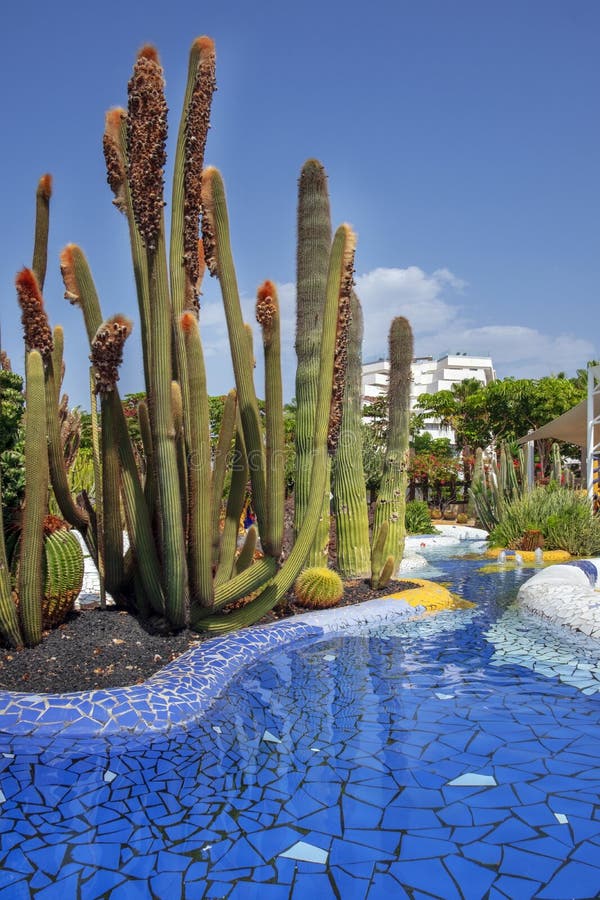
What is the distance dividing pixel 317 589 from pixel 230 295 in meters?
3.01

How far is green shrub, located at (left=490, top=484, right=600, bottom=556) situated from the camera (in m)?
12.1

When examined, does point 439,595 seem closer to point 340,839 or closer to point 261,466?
point 261,466

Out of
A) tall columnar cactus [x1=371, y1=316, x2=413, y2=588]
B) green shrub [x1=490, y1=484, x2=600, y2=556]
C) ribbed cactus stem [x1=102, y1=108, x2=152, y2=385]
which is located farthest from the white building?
ribbed cactus stem [x1=102, y1=108, x2=152, y2=385]

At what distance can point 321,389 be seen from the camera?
19.4 ft

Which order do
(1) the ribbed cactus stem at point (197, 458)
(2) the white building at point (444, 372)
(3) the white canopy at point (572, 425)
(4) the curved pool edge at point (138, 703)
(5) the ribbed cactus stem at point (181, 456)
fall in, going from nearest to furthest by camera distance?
(4) the curved pool edge at point (138, 703) < (1) the ribbed cactus stem at point (197, 458) < (5) the ribbed cactus stem at point (181, 456) < (3) the white canopy at point (572, 425) < (2) the white building at point (444, 372)

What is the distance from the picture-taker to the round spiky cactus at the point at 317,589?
22.4 feet

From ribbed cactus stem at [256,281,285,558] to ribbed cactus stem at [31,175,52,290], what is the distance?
1694 millimetres

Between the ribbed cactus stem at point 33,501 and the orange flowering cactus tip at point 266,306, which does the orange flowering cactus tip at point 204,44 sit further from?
the ribbed cactus stem at point 33,501

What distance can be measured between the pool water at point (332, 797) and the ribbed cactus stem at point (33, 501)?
1227 mm

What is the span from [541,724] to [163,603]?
2.77 metres

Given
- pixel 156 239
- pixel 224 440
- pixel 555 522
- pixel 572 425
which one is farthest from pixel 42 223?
pixel 572 425

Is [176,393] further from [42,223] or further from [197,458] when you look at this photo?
[42,223]

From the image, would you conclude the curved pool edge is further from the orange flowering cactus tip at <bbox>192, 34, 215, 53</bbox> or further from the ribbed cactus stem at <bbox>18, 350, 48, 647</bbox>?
the orange flowering cactus tip at <bbox>192, 34, 215, 53</bbox>

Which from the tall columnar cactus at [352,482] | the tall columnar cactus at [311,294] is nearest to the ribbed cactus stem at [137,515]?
the tall columnar cactus at [311,294]
